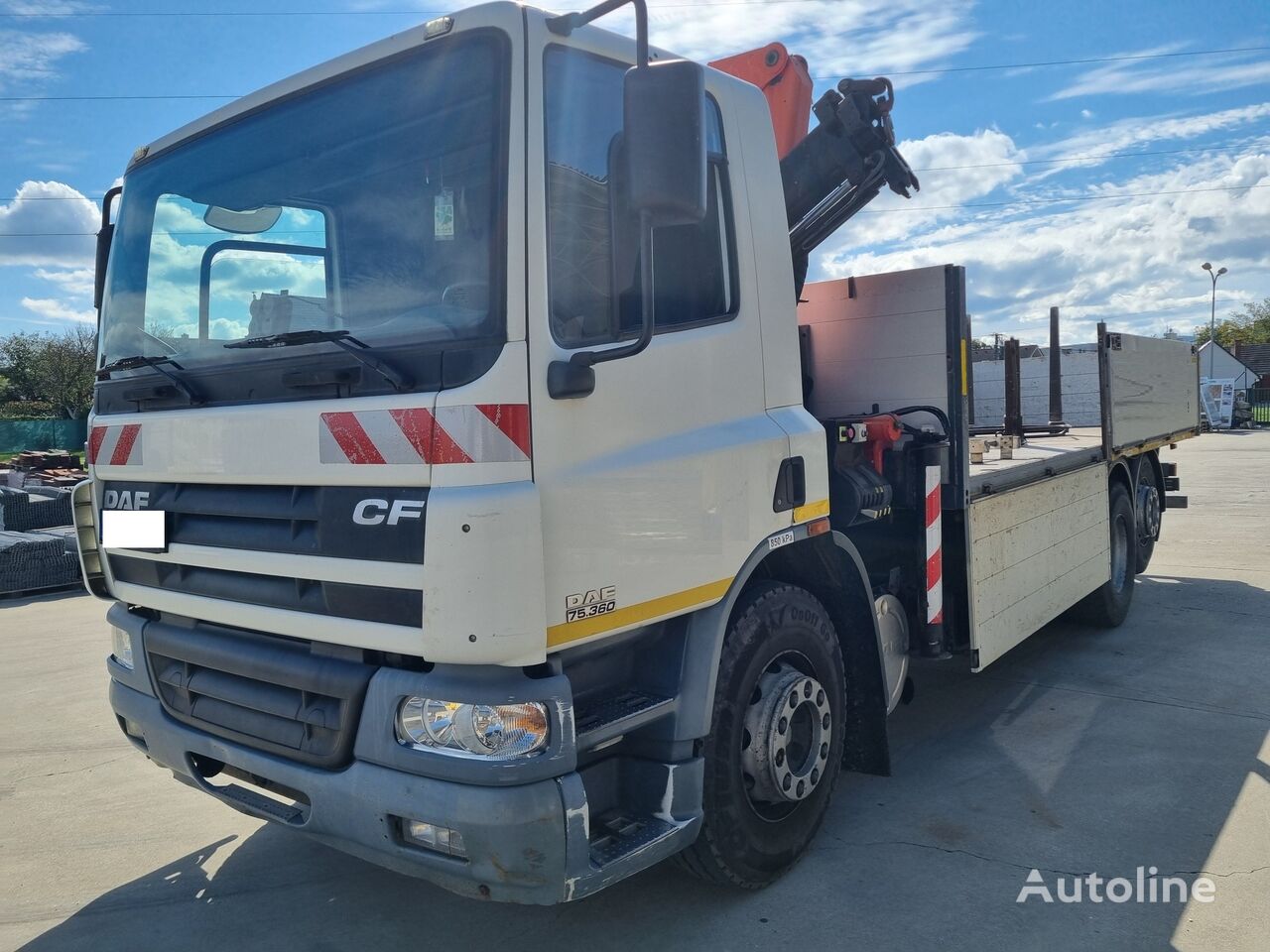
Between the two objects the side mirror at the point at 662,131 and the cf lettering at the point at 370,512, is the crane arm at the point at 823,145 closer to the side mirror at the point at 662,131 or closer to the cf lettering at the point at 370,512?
the side mirror at the point at 662,131

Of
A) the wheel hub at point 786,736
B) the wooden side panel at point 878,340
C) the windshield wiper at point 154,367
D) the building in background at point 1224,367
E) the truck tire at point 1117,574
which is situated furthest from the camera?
the building in background at point 1224,367

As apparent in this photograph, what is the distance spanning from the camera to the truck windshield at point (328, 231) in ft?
8.27

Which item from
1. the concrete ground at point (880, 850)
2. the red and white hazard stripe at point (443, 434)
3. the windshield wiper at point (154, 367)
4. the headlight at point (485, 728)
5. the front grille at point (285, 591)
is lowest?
Answer: the concrete ground at point (880, 850)

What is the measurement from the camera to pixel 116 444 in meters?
3.35

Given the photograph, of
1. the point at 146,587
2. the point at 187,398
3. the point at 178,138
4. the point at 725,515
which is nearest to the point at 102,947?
the point at 146,587

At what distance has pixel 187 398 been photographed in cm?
302

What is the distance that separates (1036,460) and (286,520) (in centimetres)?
419

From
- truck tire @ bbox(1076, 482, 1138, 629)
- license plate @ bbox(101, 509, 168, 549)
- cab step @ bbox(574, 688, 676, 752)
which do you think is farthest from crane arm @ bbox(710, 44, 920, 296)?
truck tire @ bbox(1076, 482, 1138, 629)

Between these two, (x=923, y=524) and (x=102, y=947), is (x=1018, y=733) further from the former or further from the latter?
(x=102, y=947)

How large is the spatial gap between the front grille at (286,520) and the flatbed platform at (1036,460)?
2.88 metres

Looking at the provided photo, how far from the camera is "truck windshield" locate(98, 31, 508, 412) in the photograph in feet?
8.27

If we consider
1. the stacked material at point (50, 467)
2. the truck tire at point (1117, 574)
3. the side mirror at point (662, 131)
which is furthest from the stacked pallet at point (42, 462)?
the side mirror at point (662, 131)

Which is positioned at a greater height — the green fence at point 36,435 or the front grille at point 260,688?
the green fence at point 36,435

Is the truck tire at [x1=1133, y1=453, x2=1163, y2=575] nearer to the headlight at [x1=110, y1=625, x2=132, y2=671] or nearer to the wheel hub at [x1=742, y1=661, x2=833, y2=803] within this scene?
the wheel hub at [x1=742, y1=661, x2=833, y2=803]
